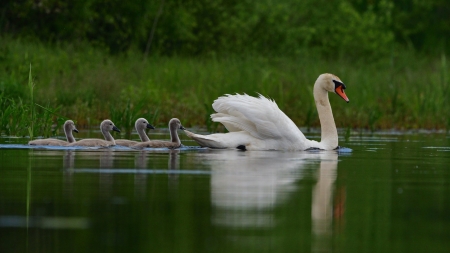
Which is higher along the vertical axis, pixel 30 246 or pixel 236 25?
pixel 236 25

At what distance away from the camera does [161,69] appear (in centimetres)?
2317

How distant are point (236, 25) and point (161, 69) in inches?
449

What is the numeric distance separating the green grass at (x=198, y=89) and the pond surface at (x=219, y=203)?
7165 millimetres

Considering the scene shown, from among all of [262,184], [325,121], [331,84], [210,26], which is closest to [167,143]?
[325,121]

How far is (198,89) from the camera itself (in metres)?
21.2

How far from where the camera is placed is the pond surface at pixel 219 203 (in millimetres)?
6492

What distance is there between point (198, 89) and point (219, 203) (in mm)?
13237

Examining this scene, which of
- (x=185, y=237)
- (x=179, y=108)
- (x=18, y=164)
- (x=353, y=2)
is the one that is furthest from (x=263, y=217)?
(x=353, y=2)

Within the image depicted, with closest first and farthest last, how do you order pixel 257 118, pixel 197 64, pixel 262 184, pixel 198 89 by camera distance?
pixel 262 184
pixel 257 118
pixel 198 89
pixel 197 64

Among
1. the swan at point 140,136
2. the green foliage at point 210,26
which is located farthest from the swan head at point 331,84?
the green foliage at point 210,26

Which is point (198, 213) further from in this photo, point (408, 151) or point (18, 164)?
point (408, 151)

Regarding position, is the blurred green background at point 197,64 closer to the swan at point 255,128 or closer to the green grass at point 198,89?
the green grass at point 198,89

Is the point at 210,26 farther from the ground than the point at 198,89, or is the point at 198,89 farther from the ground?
the point at 210,26

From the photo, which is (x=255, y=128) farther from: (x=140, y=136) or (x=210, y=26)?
(x=210, y=26)
